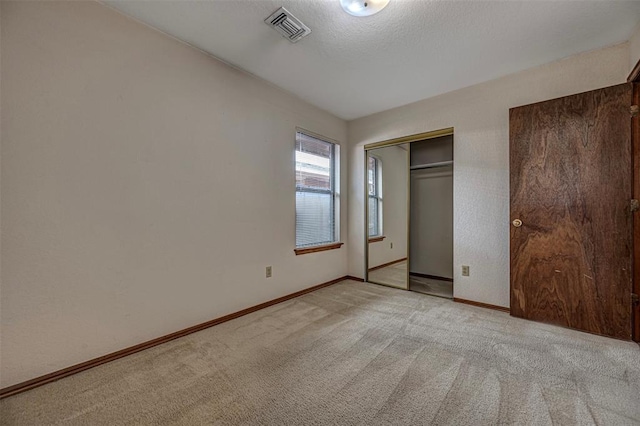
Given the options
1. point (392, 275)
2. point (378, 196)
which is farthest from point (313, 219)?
point (392, 275)

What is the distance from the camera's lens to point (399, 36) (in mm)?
2039

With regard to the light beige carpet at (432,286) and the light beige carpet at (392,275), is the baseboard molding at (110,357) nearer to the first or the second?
the light beige carpet at (392,275)

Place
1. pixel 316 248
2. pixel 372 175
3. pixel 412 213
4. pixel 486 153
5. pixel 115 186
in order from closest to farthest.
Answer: pixel 115 186
pixel 486 153
pixel 316 248
pixel 372 175
pixel 412 213

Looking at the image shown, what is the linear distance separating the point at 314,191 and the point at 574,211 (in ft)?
8.72

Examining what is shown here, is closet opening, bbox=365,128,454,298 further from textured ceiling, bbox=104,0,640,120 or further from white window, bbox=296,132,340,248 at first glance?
textured ceiling, bbox=104,0,640,120

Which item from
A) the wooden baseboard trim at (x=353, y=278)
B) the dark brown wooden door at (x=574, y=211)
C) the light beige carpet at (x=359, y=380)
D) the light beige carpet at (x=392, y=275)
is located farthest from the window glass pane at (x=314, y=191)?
the dark brown wooden door at (x=574, y=211)

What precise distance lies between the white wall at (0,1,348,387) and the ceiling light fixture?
51.4 inches

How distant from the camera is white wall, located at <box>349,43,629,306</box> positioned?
2.44 metres

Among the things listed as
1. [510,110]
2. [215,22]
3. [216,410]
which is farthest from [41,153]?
[510,110]

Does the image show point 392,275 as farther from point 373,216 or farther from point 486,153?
point 486,153

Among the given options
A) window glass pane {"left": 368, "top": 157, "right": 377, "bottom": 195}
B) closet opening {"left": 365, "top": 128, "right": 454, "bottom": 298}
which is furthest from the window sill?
window glass pane {"left": 368, "top": 157, "right": 377, "bottom": 195}

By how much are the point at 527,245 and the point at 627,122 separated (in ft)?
4.01

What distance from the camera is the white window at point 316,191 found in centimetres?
327

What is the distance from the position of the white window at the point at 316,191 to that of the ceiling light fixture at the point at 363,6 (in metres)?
1.62
